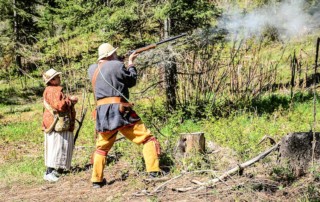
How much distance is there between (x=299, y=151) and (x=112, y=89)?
2.61m

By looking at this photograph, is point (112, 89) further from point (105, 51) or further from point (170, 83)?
Result: point (170, 83)

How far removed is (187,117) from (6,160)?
4.35 meters

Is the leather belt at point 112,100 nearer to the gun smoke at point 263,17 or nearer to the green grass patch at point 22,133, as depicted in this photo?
the gun smoke at point 263,17

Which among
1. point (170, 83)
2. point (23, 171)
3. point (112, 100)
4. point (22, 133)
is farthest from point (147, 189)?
point (22, 133)

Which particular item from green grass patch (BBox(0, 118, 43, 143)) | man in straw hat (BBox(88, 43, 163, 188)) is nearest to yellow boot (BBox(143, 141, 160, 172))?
man in straw hat (BBox(88, 43, 163, 188))

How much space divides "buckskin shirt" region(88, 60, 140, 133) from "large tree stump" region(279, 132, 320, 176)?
6.79 ft

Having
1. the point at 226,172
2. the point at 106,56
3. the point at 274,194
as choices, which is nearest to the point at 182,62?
the point at 106,56

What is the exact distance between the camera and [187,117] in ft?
34.4

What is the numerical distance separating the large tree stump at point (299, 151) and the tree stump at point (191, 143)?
141cm

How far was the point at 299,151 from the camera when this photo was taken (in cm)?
525

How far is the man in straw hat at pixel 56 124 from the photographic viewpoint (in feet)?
22.1

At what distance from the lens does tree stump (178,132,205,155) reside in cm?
632

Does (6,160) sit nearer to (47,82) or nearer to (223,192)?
(47,82)

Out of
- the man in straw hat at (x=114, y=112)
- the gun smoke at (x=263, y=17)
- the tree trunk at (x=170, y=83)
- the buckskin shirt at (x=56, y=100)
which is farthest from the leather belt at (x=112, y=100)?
the gun smoke at (x=263, y=17)
